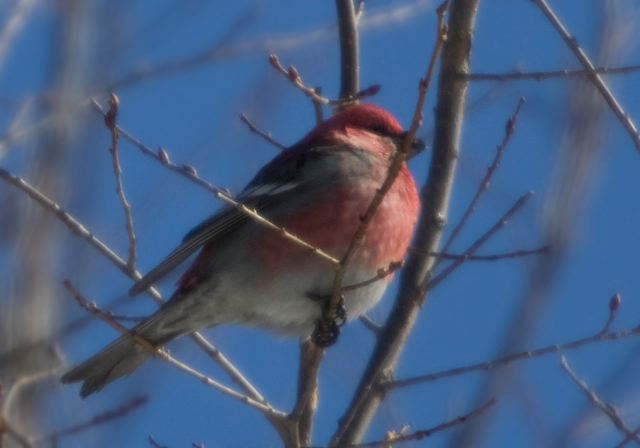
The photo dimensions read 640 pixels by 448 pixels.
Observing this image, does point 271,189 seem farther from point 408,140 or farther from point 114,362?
point 408,140

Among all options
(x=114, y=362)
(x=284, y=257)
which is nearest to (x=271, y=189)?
(x=284, y=257)

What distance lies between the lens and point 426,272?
16.5ft

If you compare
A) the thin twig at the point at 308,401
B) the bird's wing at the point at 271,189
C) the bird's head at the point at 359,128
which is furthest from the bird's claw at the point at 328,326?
the bird's head at the point at 359,128

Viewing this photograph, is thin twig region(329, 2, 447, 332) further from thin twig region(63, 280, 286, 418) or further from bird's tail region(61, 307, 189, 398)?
bird's tail region(61, 307, 189, 398)

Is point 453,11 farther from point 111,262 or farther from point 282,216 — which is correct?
point 111,262

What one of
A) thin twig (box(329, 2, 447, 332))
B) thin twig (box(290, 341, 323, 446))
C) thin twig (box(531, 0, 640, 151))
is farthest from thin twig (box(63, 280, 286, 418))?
thin twig (box(531, 0, 640, 151))

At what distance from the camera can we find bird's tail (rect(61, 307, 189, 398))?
196 inches

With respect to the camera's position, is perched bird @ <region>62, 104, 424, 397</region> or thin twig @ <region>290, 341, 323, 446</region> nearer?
thin twig @ <region>290, 341, 323, 446</region>

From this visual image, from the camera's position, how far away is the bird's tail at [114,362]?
196 inches

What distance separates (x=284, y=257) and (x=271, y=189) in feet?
1.27

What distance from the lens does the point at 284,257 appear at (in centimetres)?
516

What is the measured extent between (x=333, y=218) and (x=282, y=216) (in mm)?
243

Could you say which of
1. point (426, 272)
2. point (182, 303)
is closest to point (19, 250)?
point (182, 303)

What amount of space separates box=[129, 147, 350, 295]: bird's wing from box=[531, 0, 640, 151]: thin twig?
1331mm
